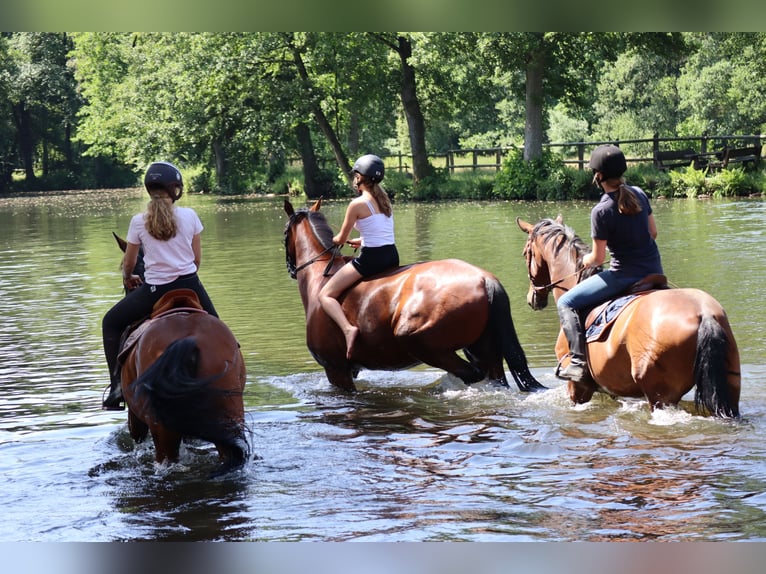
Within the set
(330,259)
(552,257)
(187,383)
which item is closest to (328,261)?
(330,259)

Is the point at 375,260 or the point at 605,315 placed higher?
the point at 375,260

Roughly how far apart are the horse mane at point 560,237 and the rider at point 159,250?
2.98 metres

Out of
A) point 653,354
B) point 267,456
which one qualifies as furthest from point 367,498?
point 653,354

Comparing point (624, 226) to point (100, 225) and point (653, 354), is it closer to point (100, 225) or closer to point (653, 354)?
point (653, 354)

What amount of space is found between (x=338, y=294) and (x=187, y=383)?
3145mm

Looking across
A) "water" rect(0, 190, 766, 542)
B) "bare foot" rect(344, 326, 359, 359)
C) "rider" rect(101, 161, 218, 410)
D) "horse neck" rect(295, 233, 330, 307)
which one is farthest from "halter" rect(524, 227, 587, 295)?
"rider" rect(101, 161, 218, 410)

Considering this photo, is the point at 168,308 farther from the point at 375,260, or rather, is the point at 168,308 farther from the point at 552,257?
the point at 552,257

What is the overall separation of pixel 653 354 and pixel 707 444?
684 mm

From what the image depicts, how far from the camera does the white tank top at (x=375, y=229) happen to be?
861 cm

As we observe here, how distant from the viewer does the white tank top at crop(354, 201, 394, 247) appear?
28.2ft

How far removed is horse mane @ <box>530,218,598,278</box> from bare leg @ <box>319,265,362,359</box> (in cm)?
161

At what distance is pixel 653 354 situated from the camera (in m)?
6.71

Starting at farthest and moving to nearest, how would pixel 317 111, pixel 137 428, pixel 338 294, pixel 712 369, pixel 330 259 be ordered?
pixel 317 111
pixel 330 259
pixel 338 294
pixel 137 428
pixel 712 369

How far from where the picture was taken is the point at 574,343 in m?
7.55
